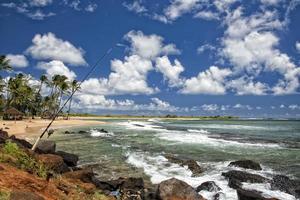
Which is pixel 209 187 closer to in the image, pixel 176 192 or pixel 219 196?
pixel 219 196

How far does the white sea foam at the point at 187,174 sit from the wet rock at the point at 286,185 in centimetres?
37

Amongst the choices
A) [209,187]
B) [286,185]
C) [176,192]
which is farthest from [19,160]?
[286,185]

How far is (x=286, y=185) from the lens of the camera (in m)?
17.7

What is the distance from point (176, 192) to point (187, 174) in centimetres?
Result: 675

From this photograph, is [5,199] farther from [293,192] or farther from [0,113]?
[0,113]

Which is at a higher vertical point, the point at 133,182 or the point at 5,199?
the point at 5,199

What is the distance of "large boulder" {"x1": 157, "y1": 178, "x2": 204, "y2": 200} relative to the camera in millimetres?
13848

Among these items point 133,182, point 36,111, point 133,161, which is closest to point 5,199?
point 133,182

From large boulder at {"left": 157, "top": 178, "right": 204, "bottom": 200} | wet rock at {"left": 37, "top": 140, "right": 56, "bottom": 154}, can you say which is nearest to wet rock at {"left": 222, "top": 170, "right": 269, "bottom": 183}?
large boulder at {"left": 157, "top": 178, "right": 204, "bottom": 200}

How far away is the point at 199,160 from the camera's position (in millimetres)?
26219

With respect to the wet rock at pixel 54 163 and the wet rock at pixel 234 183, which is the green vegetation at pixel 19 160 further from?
the wet rock at pixel 234 183

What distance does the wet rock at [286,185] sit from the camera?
16500 mm

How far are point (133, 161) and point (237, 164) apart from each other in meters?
7.28

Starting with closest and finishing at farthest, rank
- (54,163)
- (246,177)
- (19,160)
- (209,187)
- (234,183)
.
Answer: (19,160) → (54,163) → (209,187) → (234,183) → (246,177)
